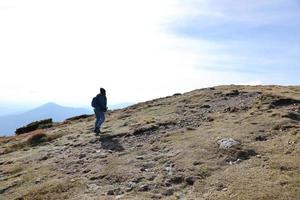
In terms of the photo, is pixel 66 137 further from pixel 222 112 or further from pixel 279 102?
pixel 279 102

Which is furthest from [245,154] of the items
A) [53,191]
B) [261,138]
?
[53,191]

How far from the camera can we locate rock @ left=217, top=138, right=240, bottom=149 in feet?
85.0

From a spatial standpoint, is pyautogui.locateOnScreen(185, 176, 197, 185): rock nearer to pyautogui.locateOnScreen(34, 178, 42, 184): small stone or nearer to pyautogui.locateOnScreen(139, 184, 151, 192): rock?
pyautogui.locateOnScreen(139, 184, 151, 192): rock

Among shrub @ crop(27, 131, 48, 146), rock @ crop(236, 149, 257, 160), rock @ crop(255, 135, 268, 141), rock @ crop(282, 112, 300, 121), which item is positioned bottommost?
rock @ crop(236, 149, 257, 160)

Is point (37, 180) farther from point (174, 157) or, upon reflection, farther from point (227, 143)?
point (227, 143)

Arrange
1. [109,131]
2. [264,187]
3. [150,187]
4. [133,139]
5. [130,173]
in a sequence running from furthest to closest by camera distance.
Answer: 1. [109,131]
2. [133,139]
3. [130,173]
4. [150,187]
5. [264,187]

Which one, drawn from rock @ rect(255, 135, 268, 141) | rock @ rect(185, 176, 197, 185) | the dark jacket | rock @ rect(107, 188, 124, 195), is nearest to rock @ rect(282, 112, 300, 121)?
rock @ rect(255, 135, 268, 141)

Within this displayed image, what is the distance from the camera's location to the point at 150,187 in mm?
21781

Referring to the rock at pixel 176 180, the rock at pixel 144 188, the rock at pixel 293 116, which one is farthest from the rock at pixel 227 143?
the rock at pixel 293 116

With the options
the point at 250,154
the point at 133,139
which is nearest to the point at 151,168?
the point at 250,154

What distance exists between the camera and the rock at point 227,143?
85.0 ft

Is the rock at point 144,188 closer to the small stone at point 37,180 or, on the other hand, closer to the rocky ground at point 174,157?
the rocky ground at point 174,157

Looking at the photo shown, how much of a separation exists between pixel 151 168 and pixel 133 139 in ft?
25.3

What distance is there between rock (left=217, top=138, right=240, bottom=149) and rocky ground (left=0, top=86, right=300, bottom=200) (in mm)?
58
